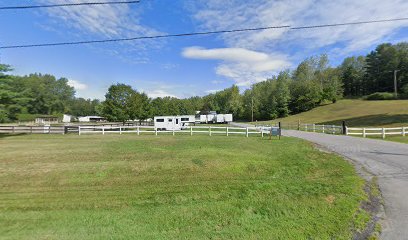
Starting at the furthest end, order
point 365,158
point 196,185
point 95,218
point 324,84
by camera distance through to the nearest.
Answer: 1. point 324,84
2. point 365,158
3. point 196,185
4. point 95,218

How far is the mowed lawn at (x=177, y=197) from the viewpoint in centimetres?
487

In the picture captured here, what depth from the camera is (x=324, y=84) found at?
268 ft

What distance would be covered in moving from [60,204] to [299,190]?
6.55 metres

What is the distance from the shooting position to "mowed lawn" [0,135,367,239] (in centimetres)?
487

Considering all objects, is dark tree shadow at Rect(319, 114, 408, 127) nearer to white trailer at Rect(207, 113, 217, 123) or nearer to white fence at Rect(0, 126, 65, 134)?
white trailer at Rect(207, 113, 217, 123)

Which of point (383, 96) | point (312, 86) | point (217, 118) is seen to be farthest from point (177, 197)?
point (383, 96)

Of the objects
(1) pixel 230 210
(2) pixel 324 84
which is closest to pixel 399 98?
(2) pixel 324 84

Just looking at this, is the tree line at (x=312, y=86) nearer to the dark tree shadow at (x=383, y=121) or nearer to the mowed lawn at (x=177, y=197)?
the dark tree shadow at (x=383, y=121)

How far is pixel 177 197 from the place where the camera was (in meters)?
6.63

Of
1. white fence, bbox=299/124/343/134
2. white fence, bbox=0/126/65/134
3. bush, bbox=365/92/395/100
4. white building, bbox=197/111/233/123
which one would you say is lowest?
white fence, bbox=299/124/343/134

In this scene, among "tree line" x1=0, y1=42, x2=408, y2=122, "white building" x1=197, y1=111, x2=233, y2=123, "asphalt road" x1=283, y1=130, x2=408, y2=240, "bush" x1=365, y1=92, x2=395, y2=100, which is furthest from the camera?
"tree line" x1=0, y1=42, x2=408, y2=122

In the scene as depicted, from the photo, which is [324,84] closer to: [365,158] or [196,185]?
[365,158]

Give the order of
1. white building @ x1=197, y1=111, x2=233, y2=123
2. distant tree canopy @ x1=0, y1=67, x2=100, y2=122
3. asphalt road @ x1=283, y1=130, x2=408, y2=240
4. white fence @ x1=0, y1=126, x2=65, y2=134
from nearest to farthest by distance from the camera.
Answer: asphalt road @ x1=283, y1=130, x2=408, y2=240 → white fence @ x1=0, y1=126, x2=65, y2=134 → white building @ x1=197, y1=111, x2=233, y2=123 → distant tree canopy @ x1=0, y1=67, x2=100, y2=122

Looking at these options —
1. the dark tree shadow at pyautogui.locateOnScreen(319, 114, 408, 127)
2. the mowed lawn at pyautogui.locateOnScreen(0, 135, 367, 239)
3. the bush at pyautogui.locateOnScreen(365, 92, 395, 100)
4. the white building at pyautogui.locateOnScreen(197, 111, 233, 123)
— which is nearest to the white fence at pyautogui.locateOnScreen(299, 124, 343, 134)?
the dark tree shadow at pyautogui.locateOnScreen(319, 114, 408, 127)
